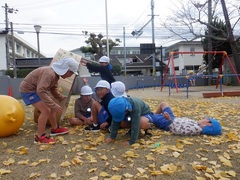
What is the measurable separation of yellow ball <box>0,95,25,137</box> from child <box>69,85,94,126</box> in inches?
42.5

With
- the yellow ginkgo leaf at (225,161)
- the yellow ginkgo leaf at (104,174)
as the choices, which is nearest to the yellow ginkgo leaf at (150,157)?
the yellow ginkgo leaf at (104,174)

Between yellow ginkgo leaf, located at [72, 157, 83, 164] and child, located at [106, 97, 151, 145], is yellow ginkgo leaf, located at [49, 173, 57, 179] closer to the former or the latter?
yellow ginkgo leaf, located at [72, 157, 83, 164]

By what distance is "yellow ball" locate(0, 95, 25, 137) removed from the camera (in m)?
4.15

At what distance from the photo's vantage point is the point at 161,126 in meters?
4.42

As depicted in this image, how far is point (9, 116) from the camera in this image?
4.18 metres

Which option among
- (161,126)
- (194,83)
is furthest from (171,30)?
(161,126)

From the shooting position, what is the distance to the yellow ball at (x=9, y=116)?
13.6ft

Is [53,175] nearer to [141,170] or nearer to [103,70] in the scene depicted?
[141,170]

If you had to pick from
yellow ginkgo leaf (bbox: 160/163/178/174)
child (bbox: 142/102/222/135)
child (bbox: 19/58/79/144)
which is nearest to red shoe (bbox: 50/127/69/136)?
child (bbox: 19/58/79/144)

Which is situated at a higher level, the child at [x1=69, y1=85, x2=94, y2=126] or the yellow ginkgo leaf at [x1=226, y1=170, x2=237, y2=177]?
the child at [x1=69, y1=85, x2=94, y2=126]

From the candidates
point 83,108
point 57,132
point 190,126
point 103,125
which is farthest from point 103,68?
point 190,126

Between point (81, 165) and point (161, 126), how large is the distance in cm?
191

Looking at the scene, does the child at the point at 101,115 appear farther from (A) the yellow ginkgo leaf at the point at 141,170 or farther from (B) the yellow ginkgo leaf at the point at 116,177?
(B) the yellow ginkgo leaf at the point at 116,177

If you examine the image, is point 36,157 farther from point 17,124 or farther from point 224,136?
point 224,136
